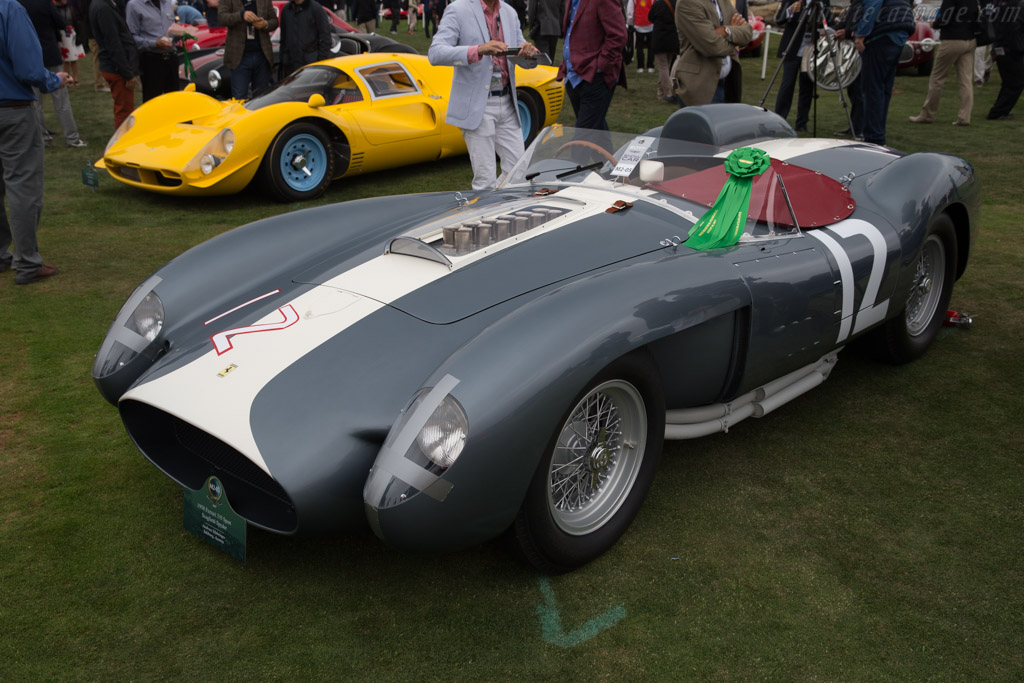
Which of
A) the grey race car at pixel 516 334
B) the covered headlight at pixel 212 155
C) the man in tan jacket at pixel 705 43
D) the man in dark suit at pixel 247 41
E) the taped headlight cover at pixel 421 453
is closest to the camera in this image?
the taped headlight cover at pixel 421 453

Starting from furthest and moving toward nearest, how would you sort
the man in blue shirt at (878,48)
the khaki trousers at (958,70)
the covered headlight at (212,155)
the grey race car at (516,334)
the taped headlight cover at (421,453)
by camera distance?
the khaki trousers at (958,70), the man in blue shirt at (878,48), the covered headlight at (212,155), the grey race car at (516,334), the taped headlight cover at (421,453)

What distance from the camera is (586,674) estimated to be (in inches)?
92.6

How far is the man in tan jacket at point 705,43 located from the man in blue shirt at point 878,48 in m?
1.06

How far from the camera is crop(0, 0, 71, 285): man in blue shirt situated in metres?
4.88

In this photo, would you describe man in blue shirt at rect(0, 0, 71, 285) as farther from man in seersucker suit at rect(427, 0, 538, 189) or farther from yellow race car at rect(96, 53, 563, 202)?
man in seersucker suit at rect(427, 0, 538, 189)

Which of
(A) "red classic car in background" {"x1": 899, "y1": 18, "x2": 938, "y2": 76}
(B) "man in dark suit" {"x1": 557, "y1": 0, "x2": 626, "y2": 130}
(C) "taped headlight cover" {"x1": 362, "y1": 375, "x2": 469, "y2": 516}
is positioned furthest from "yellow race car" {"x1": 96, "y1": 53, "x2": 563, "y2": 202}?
(A) "red classic car in background" {"x1": 899, "y1": 18, "x2": 938, "y2": 76}

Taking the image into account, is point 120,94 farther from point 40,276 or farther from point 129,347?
point 129,347

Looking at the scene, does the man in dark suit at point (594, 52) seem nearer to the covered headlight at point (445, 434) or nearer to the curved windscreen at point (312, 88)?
the curved windscreen at point (312, 88)

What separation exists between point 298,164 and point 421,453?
213 inches

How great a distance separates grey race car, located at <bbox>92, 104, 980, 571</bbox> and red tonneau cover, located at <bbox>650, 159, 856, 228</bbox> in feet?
0.04

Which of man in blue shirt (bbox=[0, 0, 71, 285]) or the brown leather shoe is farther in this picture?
the brown leather shoe

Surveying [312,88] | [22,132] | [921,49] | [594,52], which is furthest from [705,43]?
[921,49]

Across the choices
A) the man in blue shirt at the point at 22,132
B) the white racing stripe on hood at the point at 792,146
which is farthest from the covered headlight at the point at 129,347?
the white racing stripe on hood at the point at 792,146

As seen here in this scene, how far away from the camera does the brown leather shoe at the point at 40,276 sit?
5301mm
